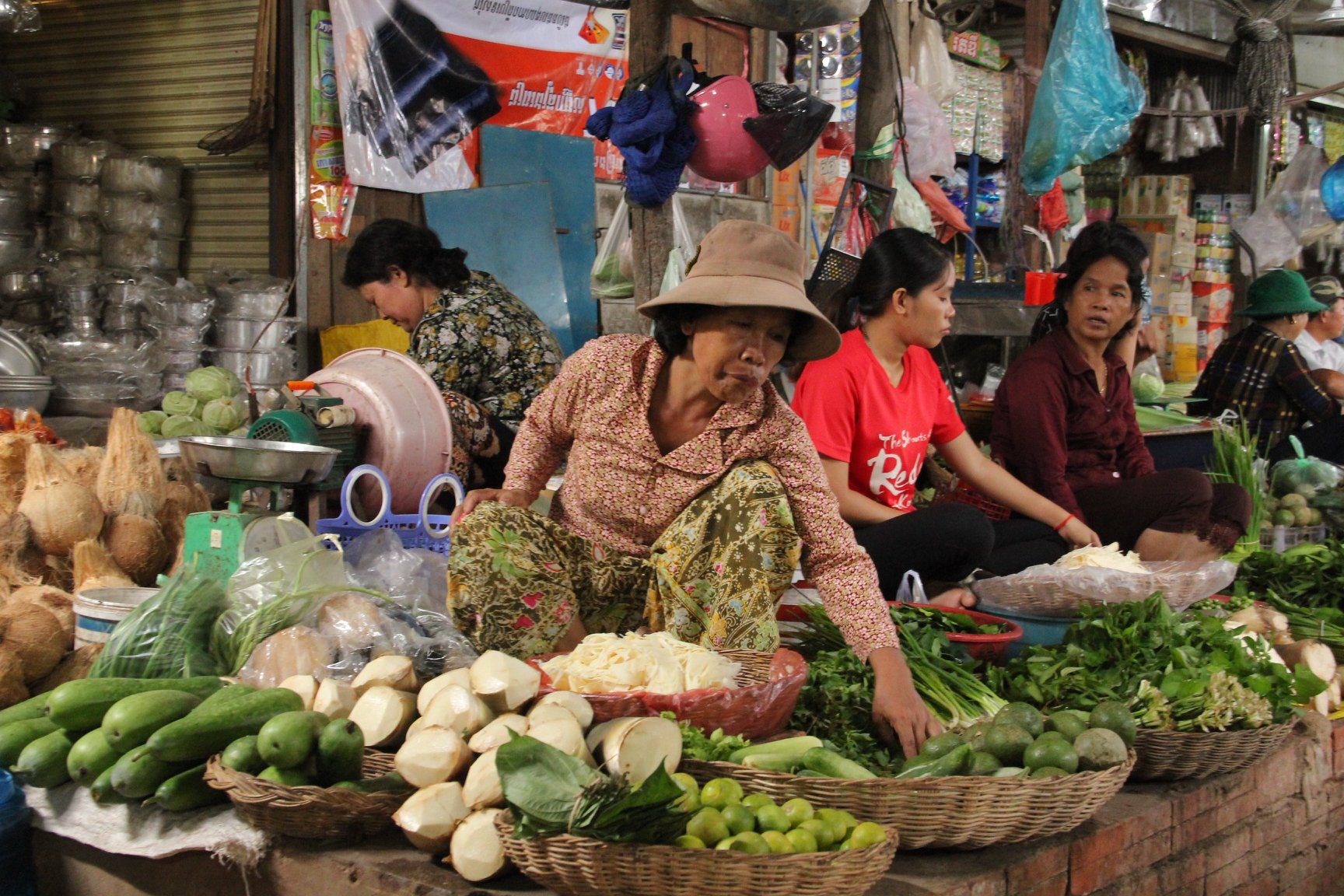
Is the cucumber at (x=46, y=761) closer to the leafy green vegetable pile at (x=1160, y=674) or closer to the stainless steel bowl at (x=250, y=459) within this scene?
the stainless steel bowl at (x=250, y=459)

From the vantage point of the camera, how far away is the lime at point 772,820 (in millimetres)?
2043

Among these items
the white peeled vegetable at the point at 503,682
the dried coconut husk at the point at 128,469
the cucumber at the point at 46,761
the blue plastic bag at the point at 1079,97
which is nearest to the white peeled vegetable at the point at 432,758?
the white peeled vegetable at the point at 503,682

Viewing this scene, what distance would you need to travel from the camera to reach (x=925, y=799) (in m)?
2.23

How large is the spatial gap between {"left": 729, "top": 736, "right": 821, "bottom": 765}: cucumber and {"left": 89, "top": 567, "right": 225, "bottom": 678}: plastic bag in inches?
47.3

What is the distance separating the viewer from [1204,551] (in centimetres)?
462

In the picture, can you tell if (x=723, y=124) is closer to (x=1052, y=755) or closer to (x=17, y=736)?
(x=1052, y=755)

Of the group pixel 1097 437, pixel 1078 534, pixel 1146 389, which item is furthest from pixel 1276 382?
pixel 1078 534

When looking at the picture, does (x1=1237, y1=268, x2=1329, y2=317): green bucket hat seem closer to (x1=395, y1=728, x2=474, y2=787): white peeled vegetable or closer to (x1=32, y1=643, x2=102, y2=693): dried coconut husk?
(x1=395, y1=728, x2=474, y2=787): white peeled vegetable

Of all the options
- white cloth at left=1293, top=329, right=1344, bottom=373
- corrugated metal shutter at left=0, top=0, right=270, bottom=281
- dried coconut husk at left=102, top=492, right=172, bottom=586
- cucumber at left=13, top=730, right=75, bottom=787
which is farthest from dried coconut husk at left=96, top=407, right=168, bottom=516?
white cloth at left=1293, top=329, right=1344, bottom=373

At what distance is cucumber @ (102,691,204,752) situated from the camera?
233 centimetres

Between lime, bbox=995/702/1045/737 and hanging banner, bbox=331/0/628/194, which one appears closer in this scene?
lime, bbox=995/702/1045/737

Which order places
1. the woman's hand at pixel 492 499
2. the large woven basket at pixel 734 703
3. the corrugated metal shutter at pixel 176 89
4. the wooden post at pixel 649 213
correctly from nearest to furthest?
the large woven basket at pixel 734 703 → the woman's hand at pixel 492 499 → the wooden post at pixel 649 213 → the corrugated metal shutter at pixel 176 89

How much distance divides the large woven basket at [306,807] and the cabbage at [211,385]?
9.79ft

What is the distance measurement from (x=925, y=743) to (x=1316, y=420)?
17.5 ft
